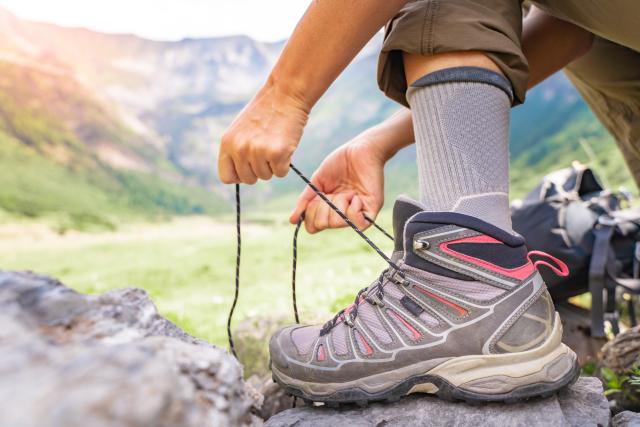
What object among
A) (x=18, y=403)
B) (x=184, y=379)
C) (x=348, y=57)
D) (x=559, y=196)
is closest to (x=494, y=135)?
(x=348, y=57)

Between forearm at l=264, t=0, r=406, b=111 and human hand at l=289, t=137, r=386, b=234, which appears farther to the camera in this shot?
human hand at l=289, t=137, r=386, b=234

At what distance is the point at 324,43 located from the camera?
1392 millimetres

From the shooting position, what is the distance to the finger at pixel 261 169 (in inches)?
57.6

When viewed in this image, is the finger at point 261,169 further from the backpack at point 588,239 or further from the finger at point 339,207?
the backpack at point 588,239

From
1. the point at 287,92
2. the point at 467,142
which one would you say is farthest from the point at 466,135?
the point at 287,92

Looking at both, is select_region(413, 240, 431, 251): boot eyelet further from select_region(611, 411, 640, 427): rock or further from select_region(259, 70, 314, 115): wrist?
select_region(611, 411, 640, 427): rock

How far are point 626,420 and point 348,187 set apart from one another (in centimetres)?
118

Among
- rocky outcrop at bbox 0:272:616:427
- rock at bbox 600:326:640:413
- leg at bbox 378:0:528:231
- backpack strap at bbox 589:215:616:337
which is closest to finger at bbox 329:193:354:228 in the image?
leg at bbox 378:0:528:231

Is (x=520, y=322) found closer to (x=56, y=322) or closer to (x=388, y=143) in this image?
(x=388, y=143)

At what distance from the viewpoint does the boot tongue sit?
1492 mm

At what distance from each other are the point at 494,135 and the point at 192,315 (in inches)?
120

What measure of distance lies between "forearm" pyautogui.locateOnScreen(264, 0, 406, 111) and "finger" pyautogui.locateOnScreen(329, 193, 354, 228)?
1.56 feet

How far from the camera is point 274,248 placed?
8188 millimetres

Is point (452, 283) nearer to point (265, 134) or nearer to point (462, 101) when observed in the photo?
point (462, 101)
